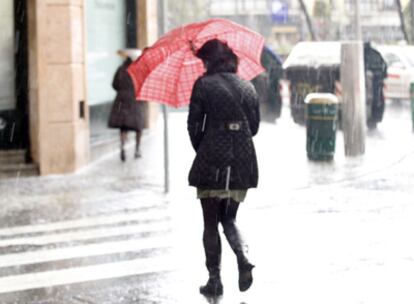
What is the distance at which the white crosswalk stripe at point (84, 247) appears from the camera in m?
7.99

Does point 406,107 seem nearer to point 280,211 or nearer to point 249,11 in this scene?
point 280,211

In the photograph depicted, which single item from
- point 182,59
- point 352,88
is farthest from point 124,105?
point 182,59

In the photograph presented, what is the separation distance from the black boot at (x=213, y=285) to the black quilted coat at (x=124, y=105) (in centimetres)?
878

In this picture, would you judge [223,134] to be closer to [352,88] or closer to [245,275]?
[245,275]


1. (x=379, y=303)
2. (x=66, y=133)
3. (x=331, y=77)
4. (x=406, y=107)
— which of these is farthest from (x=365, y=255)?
(x=406, y=107)

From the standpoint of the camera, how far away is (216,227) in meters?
7.00

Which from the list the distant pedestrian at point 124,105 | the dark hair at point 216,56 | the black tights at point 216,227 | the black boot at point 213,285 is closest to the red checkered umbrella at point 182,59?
the dark hair at point 216,56

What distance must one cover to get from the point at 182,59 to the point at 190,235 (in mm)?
2434

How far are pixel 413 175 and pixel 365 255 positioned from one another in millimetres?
5776

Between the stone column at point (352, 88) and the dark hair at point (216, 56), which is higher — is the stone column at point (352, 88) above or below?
below

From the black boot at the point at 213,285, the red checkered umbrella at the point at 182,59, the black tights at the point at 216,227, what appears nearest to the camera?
the black tights at the point at 216,227

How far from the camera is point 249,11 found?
8438 centimetres

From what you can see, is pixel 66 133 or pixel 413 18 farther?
pixel 413 18

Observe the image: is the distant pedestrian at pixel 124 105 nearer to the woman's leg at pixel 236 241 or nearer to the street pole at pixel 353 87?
the street pole at pixel 353 87
